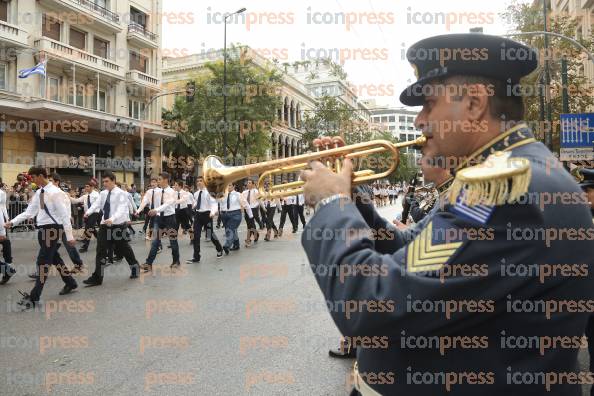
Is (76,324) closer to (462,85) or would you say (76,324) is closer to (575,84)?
(462,85)

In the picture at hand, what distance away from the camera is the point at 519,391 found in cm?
118

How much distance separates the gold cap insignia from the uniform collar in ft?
0.58

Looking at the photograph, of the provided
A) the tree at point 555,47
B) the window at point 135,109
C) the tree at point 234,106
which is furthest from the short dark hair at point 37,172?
the window at point 135,109

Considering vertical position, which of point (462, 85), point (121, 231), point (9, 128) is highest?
point (9, 128)

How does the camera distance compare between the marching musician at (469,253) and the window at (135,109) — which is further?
the window at (135,109)

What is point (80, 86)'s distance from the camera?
2495 cm

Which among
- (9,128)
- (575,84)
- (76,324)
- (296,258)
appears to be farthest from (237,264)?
(9,128)

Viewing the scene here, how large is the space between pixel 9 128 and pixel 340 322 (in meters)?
24.7

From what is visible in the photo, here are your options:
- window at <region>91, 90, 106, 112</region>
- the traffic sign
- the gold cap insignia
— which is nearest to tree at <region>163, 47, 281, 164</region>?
window at <region>91, 90, 106, 112</region>

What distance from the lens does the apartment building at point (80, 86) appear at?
2103 cm

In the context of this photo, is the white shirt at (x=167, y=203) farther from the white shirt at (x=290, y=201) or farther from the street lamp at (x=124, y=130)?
the street lamp at (x=124, y=130)

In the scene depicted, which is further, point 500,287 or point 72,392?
point 72,392

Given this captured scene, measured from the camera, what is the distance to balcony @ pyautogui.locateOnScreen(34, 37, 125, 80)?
21875 mm

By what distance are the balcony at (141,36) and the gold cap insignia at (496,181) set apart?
101ft
